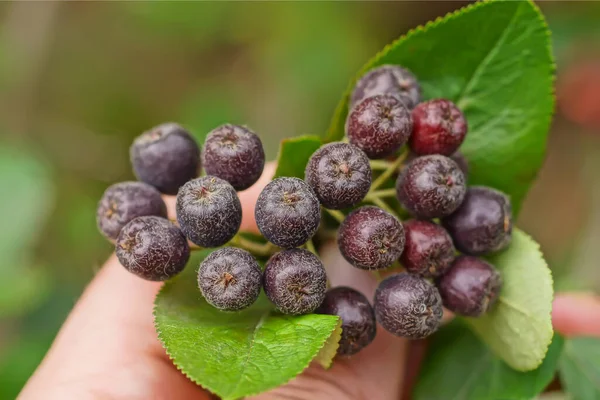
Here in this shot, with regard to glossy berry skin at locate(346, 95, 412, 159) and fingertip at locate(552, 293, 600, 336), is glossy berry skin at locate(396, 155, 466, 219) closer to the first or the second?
glossy berry skin at locate(346, 95, 412, 159)

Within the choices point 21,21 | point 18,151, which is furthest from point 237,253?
point 21,21

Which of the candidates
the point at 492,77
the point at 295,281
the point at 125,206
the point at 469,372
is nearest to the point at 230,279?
the point at 295,281

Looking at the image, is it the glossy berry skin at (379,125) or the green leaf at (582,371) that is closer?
the glossy berry skin at (379,125)

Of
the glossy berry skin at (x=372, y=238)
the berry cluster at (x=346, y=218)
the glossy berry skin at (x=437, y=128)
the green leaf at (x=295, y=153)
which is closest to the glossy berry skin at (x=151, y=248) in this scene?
the berry cluster at (x=346, y=218)

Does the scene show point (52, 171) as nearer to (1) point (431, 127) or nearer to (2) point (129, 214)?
(2) point (129, 214)

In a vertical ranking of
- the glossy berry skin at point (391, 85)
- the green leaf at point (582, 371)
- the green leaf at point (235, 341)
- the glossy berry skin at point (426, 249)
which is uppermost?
the glossy berry skin at point (391, 85)

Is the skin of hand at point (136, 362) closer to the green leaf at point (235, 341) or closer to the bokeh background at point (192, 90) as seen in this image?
the green leaf at point (235, 341)
